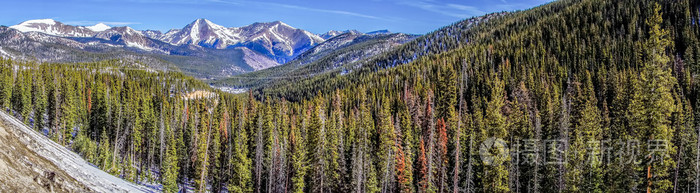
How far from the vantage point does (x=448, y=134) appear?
62.1 metres

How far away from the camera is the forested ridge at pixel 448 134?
3741 cm

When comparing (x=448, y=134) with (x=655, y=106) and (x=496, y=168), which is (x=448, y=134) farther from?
(x=655, y=106)

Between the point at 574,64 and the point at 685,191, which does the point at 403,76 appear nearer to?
the point at 574,64

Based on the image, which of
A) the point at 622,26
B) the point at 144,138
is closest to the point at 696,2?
the point at 622,26

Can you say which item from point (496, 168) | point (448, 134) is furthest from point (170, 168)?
point (496, 168)

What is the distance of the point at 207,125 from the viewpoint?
79.7m

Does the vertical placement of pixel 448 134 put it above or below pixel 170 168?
above

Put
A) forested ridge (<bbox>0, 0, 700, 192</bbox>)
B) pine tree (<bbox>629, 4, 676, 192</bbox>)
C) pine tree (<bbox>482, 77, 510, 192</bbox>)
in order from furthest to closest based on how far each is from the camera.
→ 1. pine tree (<bbox>482, 77, 510, 192</bbox>)
2. forested ridge (<bbox>0, 0, 700, 192</bbox>)
3. pine tree (<bbox>629, 4, 676, 192</bbox>)

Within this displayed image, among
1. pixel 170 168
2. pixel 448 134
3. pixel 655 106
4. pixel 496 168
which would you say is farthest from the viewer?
pixel 170 168

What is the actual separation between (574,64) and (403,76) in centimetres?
5172

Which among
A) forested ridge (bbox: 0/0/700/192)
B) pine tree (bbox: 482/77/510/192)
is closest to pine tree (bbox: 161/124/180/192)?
forested ridge (bbox: 0/0/700/192)

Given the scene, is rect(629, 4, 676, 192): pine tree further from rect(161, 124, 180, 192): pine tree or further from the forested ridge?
rect(161, 124, 180, 192): pine tree

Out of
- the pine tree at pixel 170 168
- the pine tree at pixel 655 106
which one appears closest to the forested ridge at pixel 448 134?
the pine tree at pixel 655 106

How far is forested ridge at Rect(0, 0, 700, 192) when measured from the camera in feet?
123
